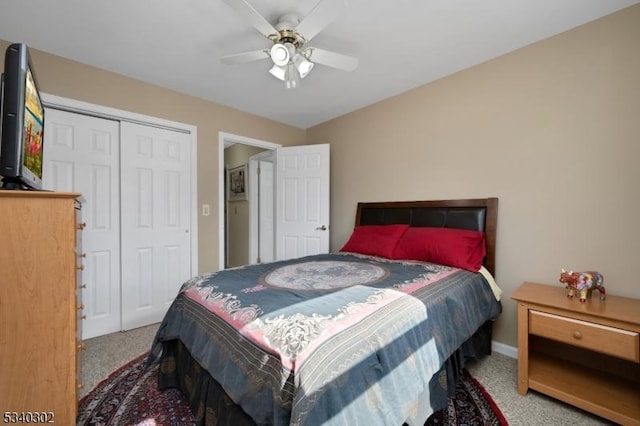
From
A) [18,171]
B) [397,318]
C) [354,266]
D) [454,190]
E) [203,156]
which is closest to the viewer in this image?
[18,171]

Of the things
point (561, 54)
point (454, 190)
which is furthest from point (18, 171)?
point (561, 54)

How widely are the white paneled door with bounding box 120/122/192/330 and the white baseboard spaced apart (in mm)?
3097

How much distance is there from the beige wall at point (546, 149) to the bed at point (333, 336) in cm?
26

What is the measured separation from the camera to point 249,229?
456 centimetres

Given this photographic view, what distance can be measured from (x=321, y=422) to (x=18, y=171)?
1488mm

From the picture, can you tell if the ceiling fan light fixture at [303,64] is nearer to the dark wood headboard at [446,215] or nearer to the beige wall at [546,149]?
the beige wall at [546,149]

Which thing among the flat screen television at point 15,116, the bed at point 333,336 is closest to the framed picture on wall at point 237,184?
the bed at point 333,336

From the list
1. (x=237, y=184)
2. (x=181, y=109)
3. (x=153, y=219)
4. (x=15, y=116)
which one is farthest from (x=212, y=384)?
(x=237, y=184)

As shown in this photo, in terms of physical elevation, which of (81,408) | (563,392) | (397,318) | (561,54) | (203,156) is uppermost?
(561,54)

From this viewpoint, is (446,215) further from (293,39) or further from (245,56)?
(245,56)

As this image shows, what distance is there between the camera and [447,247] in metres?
2.16

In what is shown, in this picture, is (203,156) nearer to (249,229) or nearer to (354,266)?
(249,229)

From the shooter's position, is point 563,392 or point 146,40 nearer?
point 563,392

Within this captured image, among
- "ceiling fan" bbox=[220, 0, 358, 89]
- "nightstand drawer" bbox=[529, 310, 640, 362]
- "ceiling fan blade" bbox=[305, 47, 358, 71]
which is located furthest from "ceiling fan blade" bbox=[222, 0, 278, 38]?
"nightstand drawer" bbox=[529, 310, 640, 362]
